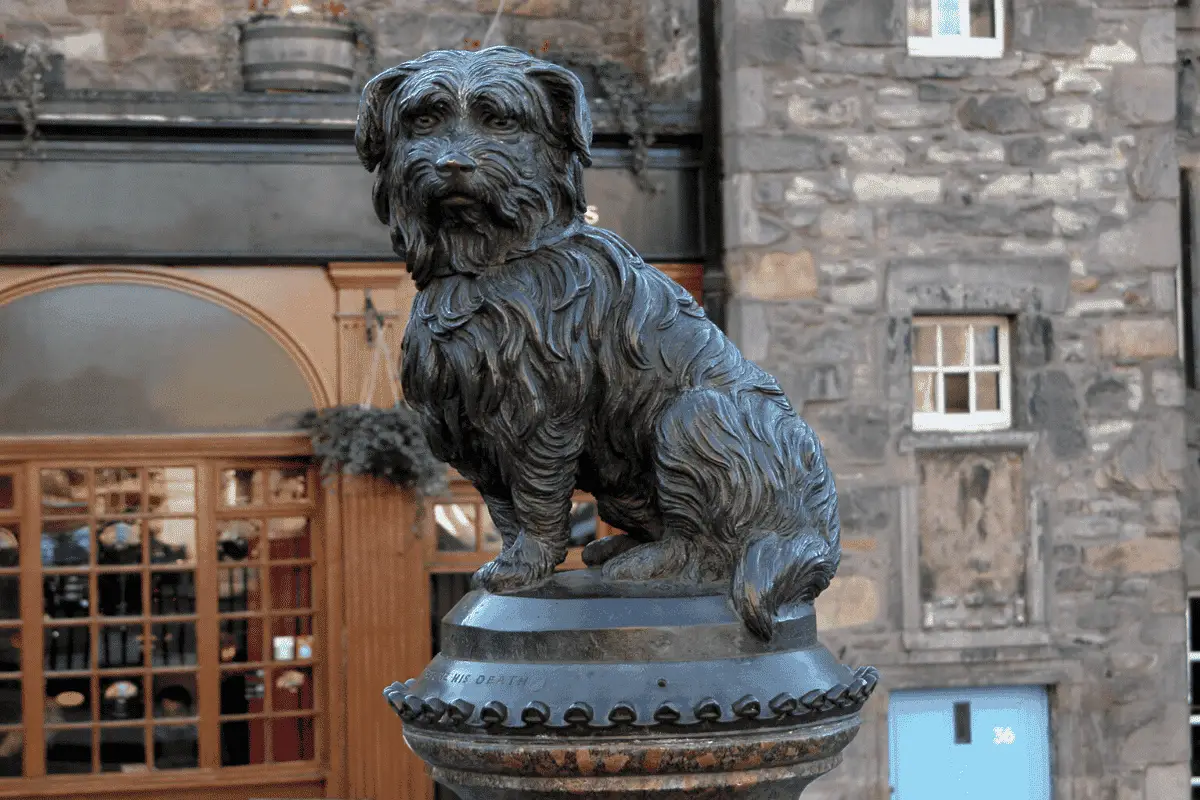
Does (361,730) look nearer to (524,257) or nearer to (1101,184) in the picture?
(1101,184)

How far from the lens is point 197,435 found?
8133mm

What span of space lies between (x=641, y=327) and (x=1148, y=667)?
20.5 feet

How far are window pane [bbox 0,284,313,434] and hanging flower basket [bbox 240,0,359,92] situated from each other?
1060 millimetres

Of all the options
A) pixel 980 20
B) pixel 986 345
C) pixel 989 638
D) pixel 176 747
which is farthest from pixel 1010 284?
pixel 176 747

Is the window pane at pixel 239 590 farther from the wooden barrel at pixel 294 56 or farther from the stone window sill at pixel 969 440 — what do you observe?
the stone window sill at pixel 969 440

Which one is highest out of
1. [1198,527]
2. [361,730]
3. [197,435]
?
[197,435]

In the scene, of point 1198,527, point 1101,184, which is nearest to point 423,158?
point 1101,184

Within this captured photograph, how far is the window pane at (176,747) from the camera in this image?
27.1ft

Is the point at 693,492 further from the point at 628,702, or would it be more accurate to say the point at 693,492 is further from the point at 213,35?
the point at 213,35

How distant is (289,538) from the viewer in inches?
329

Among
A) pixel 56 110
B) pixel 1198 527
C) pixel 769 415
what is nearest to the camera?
pixel 769 415

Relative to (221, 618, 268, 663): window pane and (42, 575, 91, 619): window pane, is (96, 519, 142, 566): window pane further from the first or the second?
(221, 618, 268, 663): window pane

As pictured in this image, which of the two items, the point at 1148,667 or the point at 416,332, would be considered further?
the point at 1148,667

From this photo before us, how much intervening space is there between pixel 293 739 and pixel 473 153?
6207mm
